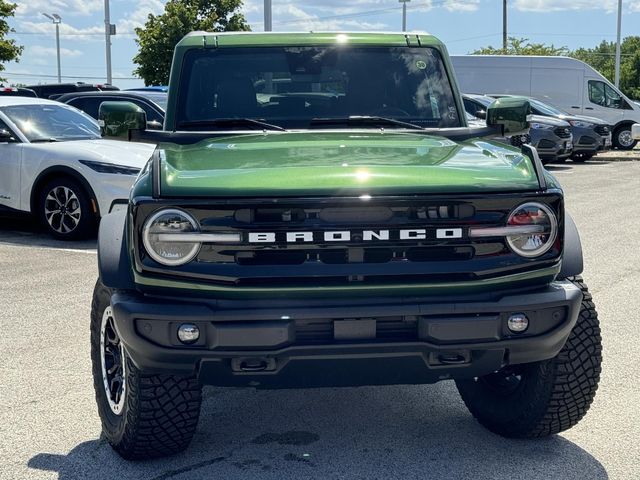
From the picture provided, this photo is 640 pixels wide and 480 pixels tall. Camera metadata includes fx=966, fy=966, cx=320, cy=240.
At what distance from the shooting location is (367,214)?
353 cm

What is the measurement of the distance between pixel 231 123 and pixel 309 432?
1600 millimetres

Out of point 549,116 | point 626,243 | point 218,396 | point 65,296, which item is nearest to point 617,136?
point 549,116

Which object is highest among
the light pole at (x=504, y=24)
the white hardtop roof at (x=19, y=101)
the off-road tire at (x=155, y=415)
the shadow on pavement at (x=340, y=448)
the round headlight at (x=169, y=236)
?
the light pole at (x=504, y=24)

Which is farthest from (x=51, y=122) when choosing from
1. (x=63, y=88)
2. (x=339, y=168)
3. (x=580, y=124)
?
(x=580, y=124)

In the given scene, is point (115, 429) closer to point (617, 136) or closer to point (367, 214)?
point (367, 214)

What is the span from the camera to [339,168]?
146 inches

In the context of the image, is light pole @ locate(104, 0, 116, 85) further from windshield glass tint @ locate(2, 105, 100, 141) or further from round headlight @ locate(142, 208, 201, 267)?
round headlight @ locate(142, 208, 201, 267)

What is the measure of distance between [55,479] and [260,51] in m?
2.59

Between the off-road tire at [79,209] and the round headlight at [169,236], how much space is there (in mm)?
6837

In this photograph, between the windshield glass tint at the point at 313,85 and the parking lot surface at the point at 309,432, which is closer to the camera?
the parking lot surface at the point at 309,432

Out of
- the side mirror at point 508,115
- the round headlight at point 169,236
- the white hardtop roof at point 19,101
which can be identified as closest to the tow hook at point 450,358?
the round headlight at point 169,236

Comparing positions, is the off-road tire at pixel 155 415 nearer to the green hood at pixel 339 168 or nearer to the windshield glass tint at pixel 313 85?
the green hood at pixel 339 168

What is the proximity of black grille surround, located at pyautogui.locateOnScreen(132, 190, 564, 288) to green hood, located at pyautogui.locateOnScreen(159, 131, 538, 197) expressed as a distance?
0.16 feet

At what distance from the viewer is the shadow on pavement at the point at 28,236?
10203 mm
